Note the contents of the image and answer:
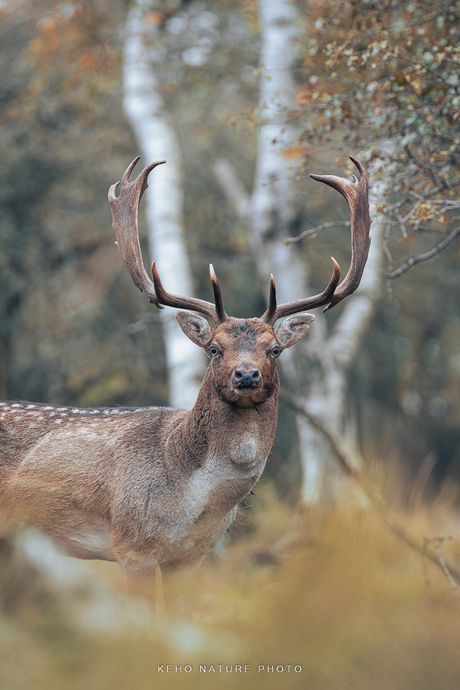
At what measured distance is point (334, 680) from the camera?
2254mm

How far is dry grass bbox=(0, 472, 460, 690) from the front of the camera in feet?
7.46

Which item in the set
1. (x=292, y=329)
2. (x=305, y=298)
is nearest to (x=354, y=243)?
(x=305, y=298)

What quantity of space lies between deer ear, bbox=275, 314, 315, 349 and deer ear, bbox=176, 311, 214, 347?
0.49 metres

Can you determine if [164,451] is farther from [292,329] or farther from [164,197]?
[164,197]

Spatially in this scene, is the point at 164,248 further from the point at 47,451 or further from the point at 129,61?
the point at 47,451

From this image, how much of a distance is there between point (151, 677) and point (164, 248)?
26.6 feet

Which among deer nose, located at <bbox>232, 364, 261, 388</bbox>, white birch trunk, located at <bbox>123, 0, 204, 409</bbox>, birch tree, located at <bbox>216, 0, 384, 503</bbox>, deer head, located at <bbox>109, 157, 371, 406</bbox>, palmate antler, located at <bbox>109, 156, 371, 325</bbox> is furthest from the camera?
birch tree, located at <bbox>216, 0, 384, 503</bbox>

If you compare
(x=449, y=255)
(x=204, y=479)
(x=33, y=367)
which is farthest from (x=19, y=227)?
(x=204, y=479)

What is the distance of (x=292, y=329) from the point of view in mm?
4832

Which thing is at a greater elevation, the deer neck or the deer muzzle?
the deer muzzle

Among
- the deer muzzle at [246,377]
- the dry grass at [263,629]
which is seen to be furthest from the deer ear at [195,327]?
the dry grass at [263,629]

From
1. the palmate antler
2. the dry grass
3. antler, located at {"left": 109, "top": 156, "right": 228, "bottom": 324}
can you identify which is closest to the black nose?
the palmate antler

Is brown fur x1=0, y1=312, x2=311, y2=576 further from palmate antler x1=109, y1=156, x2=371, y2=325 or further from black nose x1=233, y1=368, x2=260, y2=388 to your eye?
palmate antler x1=109, y1=156, x2=371, y2=325

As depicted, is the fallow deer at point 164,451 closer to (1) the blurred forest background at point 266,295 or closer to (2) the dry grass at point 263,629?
(1) the blurred forest background at point 266,295
